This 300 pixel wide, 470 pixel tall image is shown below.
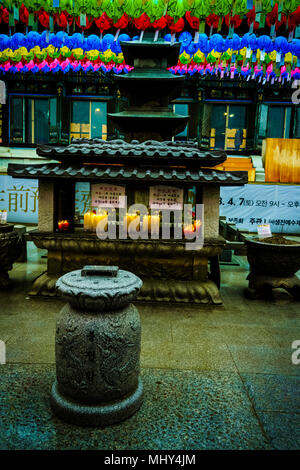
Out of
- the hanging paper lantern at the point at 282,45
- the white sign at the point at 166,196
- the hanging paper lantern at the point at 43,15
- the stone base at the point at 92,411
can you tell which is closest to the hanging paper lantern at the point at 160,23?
the hanging paper lantern at the point at 43,15

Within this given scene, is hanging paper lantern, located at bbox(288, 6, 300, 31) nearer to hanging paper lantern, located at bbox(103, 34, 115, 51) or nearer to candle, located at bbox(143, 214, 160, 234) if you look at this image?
hanging paper lantern, located at bbox(103, 34, 115, 51)

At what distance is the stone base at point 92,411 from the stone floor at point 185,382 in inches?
2.5

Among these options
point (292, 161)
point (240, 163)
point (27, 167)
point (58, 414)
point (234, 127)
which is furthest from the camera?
point (234, 127)

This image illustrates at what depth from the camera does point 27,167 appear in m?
6.00

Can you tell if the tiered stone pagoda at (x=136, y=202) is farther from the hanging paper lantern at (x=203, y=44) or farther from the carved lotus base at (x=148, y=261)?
the hanging paper lantern at (x=203, y=44)

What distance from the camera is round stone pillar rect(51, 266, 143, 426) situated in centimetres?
282

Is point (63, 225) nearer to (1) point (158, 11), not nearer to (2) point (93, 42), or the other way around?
(1) point (158, 11)

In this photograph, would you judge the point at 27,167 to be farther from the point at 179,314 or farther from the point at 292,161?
the point at 292,161

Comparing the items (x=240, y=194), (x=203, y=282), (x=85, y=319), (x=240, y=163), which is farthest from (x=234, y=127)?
(x=85, y=319)

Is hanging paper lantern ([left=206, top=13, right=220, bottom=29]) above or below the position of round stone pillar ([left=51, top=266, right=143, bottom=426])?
above

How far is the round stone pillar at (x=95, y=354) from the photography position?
2.82m

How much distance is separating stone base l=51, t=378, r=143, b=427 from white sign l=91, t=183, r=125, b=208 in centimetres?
400

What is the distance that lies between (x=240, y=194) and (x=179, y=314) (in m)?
8.21

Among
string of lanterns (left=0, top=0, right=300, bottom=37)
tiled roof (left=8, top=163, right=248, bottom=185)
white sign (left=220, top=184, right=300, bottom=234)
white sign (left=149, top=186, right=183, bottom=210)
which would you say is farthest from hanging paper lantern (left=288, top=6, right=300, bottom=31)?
white sign (left=149, top=186, right=183, bottom=210)
